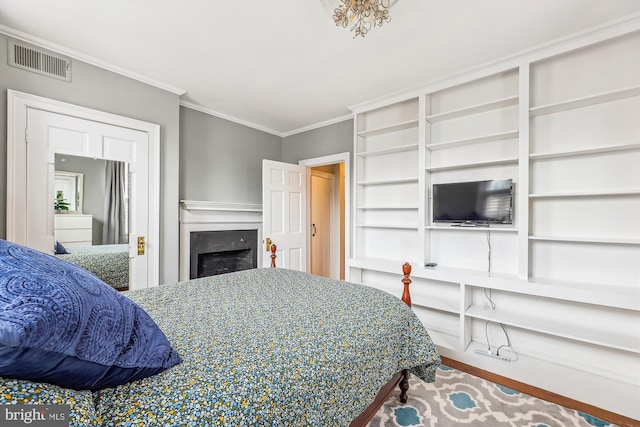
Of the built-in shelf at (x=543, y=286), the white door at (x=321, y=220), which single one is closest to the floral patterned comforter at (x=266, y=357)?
the built-in shelf at (x=543, y=286)

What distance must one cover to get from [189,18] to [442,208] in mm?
2653

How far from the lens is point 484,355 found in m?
2.41

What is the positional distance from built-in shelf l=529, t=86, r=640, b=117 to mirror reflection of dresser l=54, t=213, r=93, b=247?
3897 mm

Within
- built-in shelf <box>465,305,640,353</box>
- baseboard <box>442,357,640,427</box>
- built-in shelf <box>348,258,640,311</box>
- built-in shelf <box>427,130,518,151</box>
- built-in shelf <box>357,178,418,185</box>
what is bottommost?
baseboard <box>442,357,640,427</box>

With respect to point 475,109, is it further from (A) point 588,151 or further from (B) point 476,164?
(A) point 588,151

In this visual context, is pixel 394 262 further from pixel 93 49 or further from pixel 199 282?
pixel 93 49

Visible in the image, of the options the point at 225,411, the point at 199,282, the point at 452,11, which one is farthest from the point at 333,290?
the point at 452,11

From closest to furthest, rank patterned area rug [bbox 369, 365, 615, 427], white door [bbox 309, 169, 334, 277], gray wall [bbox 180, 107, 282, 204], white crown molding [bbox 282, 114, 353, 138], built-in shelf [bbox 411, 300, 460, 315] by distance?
1. patterned area rug [bbox 369, 365, 615, 427]
2. built-in shelf [bbox 411, 300, 460, 315]
3. gray wall [bbox 180, 107, 282, 204]
4. white crown molding [bbox 282, 114, 353, 138]
5. white door [bbox 309, 169, 334, 277]

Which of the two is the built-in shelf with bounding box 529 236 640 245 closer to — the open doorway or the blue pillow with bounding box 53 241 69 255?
the open doorway

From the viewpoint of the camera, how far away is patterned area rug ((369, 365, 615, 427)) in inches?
70.6

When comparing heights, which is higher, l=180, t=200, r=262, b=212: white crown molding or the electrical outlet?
l=180, t=200, r=262, b=212: white crown molding

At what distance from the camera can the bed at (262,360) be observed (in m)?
0.73

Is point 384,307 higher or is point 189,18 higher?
point 189,18

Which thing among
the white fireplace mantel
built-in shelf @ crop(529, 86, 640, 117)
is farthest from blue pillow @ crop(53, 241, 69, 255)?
built-in shelf @ crop(529, 86, 640, 117)
